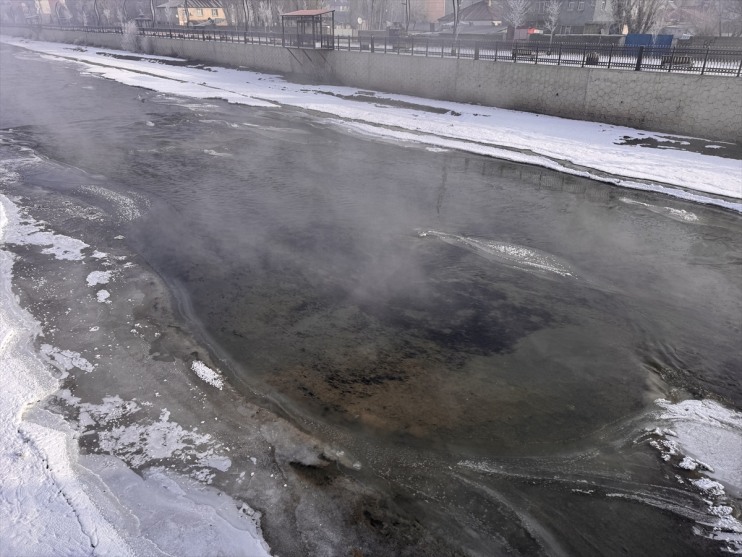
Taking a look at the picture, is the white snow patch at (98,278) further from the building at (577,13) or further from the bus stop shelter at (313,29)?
the building at (577,13)

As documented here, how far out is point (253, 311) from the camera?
762 cm

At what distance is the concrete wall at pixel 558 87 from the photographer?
53.9 ft

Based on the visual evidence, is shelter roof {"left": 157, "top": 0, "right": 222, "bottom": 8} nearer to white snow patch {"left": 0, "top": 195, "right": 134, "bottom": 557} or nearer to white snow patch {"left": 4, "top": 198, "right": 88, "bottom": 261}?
white snow patch {"left": 4, "top": 198, "right": 88, "bottom": 261}

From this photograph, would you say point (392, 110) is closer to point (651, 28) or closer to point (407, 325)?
point (407, 325)

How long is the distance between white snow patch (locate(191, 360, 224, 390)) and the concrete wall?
671 inches

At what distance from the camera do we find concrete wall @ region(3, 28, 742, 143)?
1642 cm

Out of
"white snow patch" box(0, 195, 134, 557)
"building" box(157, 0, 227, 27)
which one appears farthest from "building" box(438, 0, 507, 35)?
"white snow patch" box(0, 195, 134, 557)

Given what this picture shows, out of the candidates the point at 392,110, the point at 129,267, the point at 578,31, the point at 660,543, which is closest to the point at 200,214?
the point at 129,267

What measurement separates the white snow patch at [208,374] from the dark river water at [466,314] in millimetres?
226

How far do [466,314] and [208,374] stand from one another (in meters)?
3.60

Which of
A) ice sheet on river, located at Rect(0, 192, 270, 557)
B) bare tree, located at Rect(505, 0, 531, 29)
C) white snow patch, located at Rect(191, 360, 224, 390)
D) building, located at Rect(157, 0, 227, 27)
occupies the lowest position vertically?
ice sheet on river, located at Rect(0, 192, 270, 557)

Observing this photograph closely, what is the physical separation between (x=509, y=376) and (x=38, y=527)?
4831mm

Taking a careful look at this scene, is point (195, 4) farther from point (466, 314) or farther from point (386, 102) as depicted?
point (466, 314)

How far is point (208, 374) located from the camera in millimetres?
6227
